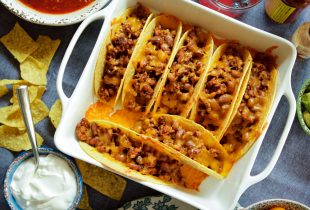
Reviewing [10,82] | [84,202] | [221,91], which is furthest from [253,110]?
[10,82]

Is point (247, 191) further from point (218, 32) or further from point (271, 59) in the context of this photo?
point (218, 32)

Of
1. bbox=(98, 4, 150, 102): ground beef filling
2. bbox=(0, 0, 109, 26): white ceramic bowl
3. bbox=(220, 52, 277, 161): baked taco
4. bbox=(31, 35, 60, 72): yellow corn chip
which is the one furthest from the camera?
bbox=(31, 35, 60, 72): yellow corn chip

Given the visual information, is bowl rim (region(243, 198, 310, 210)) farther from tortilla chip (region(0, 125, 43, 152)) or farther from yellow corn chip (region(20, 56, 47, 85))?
yellow corn chip (region(20, 56, 47, 85))

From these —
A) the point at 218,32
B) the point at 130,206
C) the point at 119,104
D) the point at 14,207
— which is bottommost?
the point at 14,207

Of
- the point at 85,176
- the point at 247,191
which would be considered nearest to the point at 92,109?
the point at 85,176

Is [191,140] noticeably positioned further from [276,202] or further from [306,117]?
[306,117]

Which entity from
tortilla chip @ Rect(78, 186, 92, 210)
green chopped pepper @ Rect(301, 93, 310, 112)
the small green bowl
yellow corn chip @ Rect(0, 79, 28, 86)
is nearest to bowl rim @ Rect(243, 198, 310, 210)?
the small green bowl
